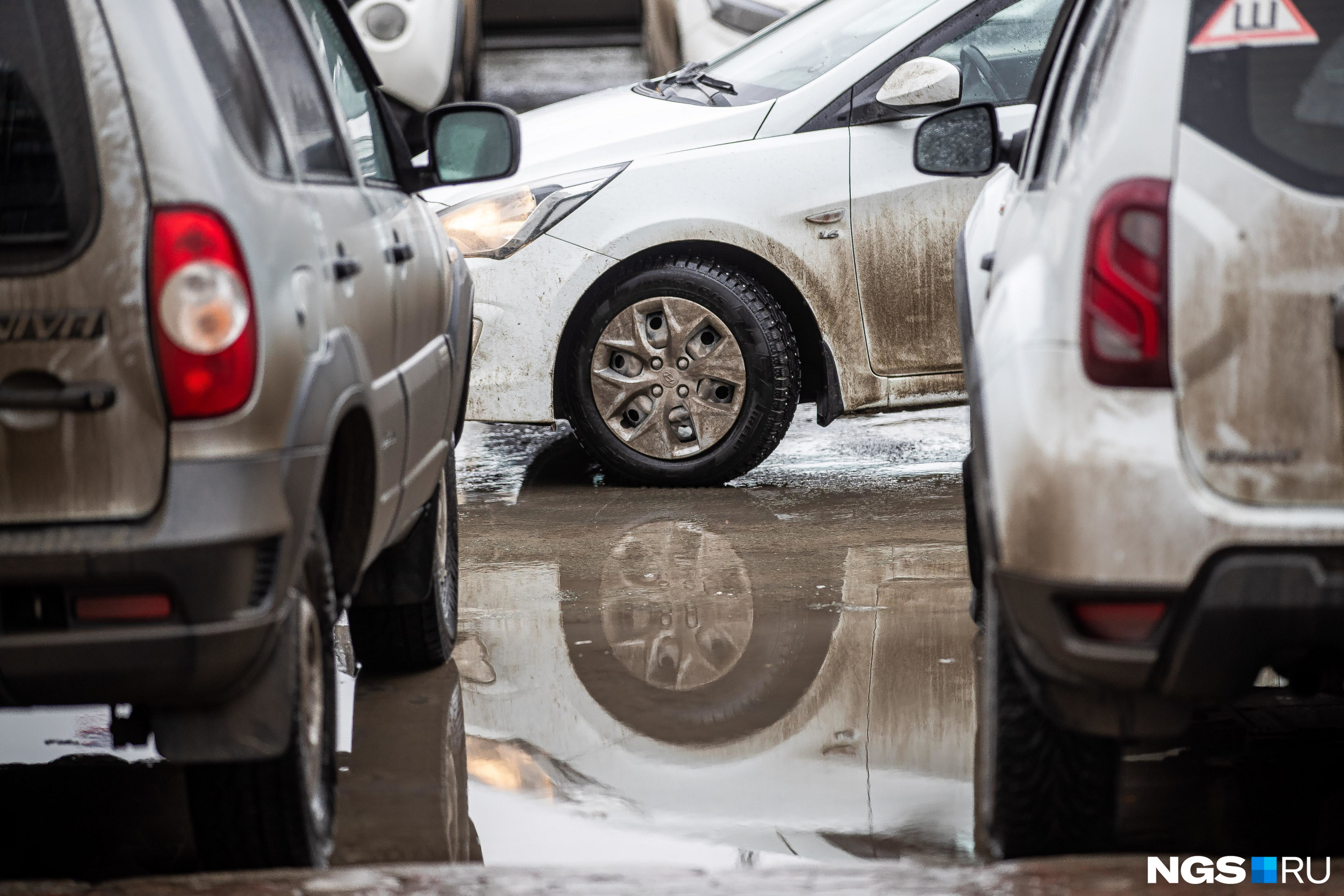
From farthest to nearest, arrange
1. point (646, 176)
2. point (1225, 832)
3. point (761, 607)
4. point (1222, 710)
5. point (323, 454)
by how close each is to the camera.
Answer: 1. point (646, 176)
2. point (761, 607)
3. point (1222, 710)
4. point (1225, 832)
5. point (323, 454)

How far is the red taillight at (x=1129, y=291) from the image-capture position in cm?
239

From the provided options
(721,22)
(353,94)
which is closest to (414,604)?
(353,94)

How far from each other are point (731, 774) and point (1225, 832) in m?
1.01

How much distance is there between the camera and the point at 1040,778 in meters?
2.70

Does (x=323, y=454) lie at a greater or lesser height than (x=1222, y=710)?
greater

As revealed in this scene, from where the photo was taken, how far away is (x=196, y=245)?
2.42 m

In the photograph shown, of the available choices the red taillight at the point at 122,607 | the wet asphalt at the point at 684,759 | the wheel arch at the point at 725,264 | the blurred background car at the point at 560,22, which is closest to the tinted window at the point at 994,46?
the wheel arch at the point at 725,264

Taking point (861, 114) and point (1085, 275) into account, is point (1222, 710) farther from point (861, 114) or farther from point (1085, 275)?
point (861, 114)

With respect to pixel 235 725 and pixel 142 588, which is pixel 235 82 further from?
pixel 235 725

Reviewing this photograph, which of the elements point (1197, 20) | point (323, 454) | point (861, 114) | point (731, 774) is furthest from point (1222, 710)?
point (861, 114)

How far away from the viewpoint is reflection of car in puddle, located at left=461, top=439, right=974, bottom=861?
332 centimetres

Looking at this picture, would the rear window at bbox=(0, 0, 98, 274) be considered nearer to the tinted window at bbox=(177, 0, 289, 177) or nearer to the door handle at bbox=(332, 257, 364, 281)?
the tinted window at bbox=(177, 0, 289, 177)

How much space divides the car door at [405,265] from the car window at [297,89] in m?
0.10

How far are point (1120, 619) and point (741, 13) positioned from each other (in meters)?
9.79
